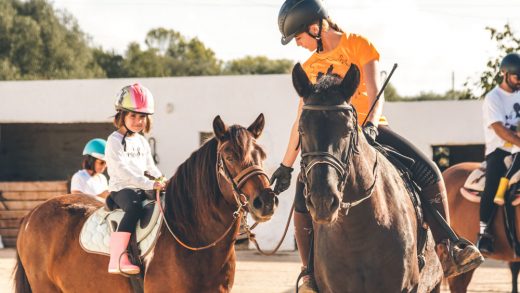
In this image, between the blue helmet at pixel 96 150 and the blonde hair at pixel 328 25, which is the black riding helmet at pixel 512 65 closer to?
the blonde hair at pixel 328 25

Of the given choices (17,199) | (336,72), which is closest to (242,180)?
(336,72)

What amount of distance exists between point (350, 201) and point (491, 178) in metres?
5.81

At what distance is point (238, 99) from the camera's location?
68.5ft

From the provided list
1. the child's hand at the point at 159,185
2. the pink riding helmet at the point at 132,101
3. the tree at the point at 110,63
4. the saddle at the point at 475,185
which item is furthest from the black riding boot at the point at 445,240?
the tree at the point at 110,63

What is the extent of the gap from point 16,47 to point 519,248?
49.1 metres

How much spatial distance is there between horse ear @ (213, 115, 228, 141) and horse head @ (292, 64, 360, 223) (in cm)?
198

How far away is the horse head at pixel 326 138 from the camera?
14.4 ft

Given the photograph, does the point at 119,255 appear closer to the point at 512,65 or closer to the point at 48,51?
the point at 512,65

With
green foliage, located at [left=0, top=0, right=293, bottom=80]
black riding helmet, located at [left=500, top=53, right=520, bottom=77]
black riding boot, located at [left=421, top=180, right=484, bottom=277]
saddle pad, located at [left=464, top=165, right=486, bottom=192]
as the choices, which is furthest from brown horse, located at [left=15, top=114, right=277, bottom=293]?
green foliage, located at [left=0, top=0, right=293, bottom=80]

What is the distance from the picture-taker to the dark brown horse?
4.54 metres

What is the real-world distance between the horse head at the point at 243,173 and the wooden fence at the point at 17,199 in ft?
50.2

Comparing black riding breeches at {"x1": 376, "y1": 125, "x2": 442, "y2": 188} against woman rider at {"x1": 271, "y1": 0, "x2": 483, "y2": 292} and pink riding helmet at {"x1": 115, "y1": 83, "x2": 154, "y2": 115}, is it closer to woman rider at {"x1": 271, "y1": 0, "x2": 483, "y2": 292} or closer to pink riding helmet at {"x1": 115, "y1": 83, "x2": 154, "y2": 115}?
woman rider at {"x1": 271, "y1": 0, "x2": 483, "y2": 292}

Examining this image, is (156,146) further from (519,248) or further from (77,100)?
(519,248)

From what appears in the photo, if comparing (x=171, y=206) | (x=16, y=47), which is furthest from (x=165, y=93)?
(x=16, y=47)
